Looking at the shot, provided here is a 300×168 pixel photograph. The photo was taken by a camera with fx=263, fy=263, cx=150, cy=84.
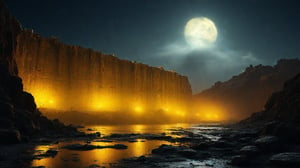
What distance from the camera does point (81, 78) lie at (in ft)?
237

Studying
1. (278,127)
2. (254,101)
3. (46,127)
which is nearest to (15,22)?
(46,127)

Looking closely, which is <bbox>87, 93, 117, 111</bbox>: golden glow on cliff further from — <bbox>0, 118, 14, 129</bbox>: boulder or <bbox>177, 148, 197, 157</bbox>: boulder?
<bbox>177, 148, 197, 157</bbox>: boulder

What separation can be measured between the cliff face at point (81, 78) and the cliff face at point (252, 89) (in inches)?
2715

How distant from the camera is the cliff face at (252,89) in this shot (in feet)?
459

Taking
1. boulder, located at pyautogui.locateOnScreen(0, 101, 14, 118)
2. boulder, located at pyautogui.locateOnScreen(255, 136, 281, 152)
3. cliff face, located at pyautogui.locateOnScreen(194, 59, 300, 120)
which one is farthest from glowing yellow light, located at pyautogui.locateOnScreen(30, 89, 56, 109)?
cliff face, located at pyautogui.locateOnScreen(194, 59, 300, 120)

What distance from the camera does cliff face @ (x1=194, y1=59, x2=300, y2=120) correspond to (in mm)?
139875

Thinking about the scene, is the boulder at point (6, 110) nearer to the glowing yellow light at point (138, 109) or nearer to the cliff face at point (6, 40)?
the cliff face at point (6, 40)

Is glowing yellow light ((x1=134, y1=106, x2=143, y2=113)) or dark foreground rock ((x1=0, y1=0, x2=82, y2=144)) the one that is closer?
dark foreground rock ((x1=0, y1=0, x2=82, y2=144))

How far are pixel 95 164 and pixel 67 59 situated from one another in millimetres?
62546

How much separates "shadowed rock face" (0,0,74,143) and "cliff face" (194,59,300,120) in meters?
128

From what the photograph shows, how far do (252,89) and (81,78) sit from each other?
113m

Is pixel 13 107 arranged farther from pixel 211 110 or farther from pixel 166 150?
pixel 211 110

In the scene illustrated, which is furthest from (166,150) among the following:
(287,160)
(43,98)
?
(43,98)

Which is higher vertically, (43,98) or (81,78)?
(81,78)
